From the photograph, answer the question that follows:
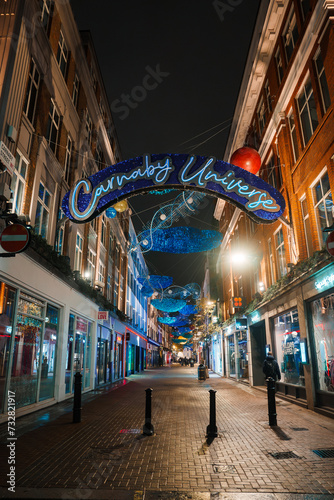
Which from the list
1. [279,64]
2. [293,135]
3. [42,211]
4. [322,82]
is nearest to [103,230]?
[42,211]

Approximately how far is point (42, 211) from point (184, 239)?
7.45 meters

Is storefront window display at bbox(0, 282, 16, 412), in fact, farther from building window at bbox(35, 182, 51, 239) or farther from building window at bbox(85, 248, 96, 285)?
building window at bbox(85, 248, 96, 285)

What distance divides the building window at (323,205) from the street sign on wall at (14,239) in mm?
8726

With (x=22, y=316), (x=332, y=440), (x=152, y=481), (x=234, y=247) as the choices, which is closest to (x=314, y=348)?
(x=332, y=440)

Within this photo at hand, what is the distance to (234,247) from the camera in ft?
90.0

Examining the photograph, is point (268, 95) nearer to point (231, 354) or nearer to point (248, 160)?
point (248, 160)

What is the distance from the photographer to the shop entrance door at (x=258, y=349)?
20109 millimetres

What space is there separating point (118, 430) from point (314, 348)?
7062 mm

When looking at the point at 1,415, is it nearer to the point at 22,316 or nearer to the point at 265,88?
the point at 22,316

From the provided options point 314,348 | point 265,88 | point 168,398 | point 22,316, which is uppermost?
point 265,88

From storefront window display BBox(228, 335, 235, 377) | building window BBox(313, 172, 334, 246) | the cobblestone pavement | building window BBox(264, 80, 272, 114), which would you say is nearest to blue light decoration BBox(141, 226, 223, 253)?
building window BBox(313, 172, 334, 246)

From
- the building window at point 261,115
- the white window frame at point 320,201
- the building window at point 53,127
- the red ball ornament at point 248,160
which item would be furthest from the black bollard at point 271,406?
the building window at point 261,115

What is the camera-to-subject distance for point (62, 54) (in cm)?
1539

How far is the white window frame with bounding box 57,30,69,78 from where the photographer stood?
15.1 metres
